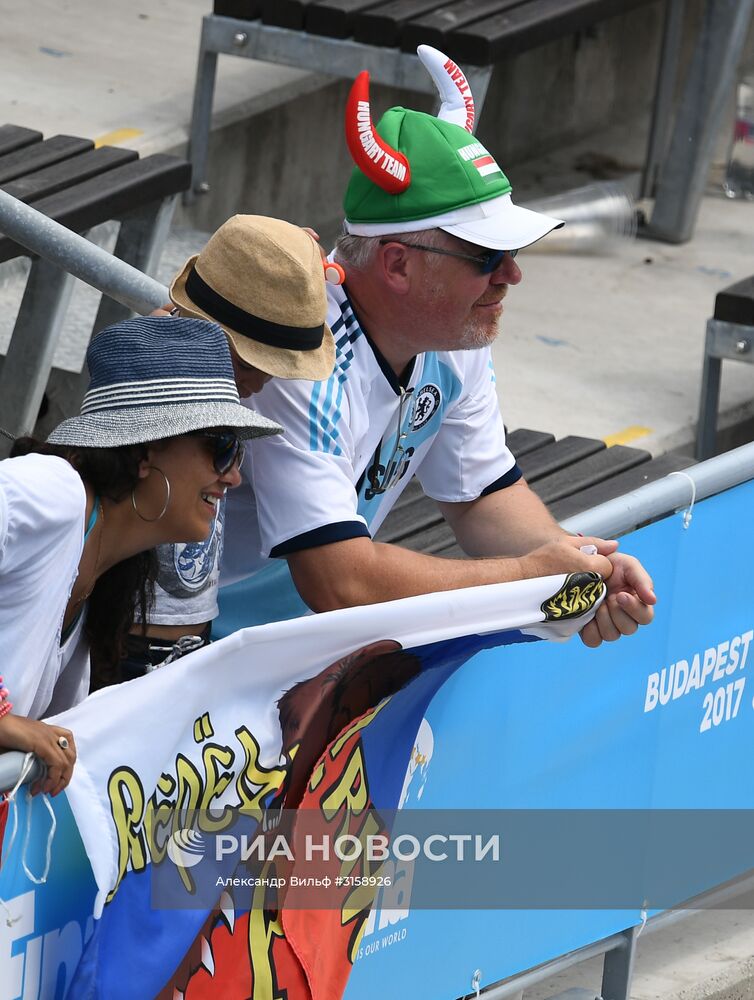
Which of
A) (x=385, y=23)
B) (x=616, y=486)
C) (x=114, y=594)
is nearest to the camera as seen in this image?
(x=114, y=594)

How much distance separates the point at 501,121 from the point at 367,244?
606 cm

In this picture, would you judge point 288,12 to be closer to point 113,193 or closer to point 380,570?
point 113,193

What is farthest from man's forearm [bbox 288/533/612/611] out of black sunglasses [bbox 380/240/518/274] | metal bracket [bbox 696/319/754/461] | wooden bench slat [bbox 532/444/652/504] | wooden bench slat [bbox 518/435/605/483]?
metal bracket [bbox 696/319/754/461]

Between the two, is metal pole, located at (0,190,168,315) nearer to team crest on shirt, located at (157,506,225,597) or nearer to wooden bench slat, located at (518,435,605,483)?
team crest on shirt, located at (157,506,225,597)

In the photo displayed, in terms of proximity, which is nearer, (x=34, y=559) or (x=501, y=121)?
(x=34, y=559)

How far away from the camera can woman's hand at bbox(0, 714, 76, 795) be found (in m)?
2.22

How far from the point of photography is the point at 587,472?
454 centimetres

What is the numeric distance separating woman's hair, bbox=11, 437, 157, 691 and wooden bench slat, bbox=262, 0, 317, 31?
448 centimetres

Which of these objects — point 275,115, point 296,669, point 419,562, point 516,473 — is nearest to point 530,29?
point 275,115

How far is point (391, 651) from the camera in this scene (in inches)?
104

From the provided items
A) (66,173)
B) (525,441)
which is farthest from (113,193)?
(525,441)

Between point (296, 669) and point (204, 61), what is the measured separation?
4713 millimetres

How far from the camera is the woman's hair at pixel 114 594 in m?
2.47

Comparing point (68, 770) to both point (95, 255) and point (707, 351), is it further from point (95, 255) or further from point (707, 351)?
point (707, 351)
